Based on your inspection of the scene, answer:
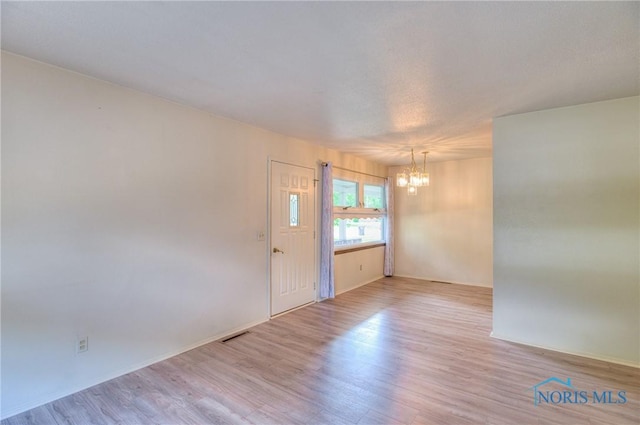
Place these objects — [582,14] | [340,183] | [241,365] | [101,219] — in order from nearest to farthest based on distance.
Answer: [582,14] → [101,219] → [241,365] → [340,183]

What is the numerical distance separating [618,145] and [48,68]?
4.99 meters

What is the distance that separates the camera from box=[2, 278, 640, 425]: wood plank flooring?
6.88 feet

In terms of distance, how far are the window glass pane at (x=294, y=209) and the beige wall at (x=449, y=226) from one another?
3.19 meters

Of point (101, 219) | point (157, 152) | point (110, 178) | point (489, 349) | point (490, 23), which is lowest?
point (489, 349)

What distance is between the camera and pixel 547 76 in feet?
7.89

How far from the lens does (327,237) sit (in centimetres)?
488

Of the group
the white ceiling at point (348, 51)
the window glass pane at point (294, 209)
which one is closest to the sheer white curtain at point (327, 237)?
the window glass pane at point (294, 209)

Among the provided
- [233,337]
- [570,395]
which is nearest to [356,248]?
[233,337]

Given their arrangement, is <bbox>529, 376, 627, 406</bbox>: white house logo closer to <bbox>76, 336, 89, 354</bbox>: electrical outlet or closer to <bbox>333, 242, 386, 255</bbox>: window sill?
<bbox>333, 242, 386, 255</bbox>: window sill

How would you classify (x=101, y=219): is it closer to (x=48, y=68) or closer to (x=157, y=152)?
(x=157, y=152)

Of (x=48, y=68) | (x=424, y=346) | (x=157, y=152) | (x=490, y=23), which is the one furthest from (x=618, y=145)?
(x=48, y=68)

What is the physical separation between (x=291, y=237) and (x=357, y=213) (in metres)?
1.94

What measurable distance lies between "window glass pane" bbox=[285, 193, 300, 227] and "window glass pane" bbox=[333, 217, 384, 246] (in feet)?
3.36

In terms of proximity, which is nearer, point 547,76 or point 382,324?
point 547,76
